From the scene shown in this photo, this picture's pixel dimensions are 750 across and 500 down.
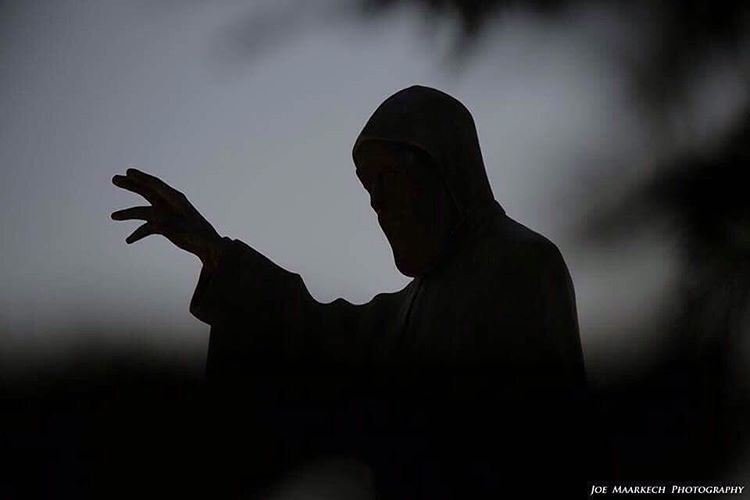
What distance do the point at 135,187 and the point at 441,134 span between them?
648 millimetres

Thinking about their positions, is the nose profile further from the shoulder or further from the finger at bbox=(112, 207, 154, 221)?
the finger at bbox=(112, 207, 154, 221)

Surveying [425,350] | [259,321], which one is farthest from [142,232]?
[425,350]

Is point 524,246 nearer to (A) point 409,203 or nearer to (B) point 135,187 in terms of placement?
(A) point 409,203

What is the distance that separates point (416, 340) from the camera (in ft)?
8.04

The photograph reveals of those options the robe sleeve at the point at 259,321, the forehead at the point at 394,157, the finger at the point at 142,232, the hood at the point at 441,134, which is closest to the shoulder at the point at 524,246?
the hood at the point at 441,134

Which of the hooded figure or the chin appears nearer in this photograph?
the hooded figure

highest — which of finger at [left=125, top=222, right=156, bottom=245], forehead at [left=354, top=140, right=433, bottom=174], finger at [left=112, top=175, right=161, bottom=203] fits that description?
forehead at [left=354, top=140, right=433, bottom=174]

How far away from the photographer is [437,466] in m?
2.23

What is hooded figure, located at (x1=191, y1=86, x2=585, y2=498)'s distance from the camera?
2.22 metres

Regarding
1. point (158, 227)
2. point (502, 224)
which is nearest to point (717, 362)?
point (502, 224)

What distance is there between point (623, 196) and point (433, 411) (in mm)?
538

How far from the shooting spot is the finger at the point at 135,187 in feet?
8.00

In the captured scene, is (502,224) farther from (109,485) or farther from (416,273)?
(109,485)

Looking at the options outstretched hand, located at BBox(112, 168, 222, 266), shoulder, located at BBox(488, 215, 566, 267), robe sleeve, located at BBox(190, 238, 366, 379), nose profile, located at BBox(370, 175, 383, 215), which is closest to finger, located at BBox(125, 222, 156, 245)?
outstretched hand, located at BBox(112, 168, 222, 266)
